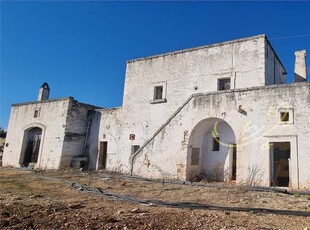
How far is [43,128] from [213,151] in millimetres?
13181

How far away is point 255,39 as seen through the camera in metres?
14.7

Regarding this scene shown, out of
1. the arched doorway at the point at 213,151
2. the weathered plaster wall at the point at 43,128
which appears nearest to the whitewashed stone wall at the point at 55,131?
the weathered plaster wall at the point at 43,128

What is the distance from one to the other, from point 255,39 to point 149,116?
7.65 metres

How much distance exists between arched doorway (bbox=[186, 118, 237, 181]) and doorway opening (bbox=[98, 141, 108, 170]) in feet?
25.4

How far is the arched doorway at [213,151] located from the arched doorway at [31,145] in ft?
42.5

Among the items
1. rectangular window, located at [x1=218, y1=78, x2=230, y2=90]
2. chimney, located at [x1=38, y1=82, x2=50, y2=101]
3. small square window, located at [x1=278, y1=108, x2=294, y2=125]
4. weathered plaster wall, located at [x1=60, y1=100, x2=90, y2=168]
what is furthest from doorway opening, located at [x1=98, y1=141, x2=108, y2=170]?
small square window, located at [x1=278, y1=108, x2=294, y2=125]

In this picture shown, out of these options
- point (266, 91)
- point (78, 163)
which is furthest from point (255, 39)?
point (78, 163)

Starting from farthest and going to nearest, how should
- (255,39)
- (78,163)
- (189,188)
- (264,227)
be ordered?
(78,163) → (255,39) → (189,188) → (264,227)

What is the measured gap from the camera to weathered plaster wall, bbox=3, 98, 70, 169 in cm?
1928

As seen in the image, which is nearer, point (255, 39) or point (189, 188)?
point (189, 188)

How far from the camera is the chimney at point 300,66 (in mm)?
15312

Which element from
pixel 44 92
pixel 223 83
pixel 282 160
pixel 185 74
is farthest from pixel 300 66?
pixel 44 92

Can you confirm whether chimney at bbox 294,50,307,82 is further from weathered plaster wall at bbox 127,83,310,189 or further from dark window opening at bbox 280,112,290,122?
dark window opening at bbox 280,112,290,122

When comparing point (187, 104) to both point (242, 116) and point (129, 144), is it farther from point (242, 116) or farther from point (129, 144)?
point (129, 144)
